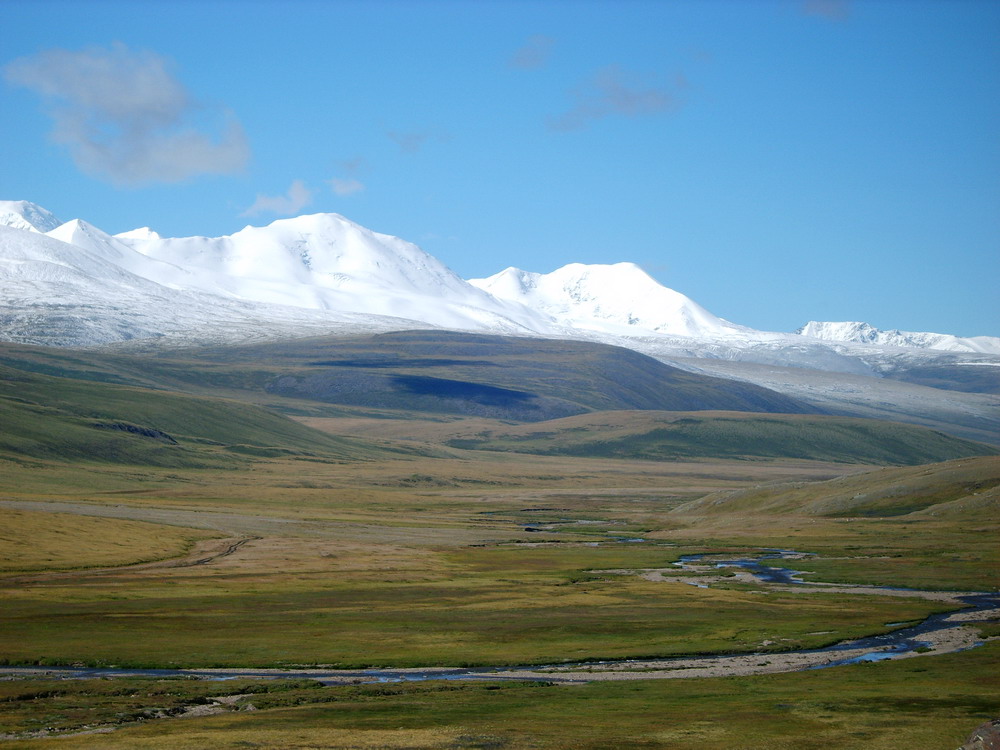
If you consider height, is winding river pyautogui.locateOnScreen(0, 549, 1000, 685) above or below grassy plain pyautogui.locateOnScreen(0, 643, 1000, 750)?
below

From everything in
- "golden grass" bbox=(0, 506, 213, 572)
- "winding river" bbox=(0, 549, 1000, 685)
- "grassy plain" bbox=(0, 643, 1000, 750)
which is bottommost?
"golden grass" bbox=(0, 506, 213, 572)

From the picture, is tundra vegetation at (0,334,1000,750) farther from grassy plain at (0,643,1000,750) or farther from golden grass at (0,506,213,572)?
golden grass at (0,506,213,572)

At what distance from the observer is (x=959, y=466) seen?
13700cm

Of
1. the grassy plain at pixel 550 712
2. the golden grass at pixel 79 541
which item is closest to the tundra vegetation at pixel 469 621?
the grassy plain at pixel 550 712

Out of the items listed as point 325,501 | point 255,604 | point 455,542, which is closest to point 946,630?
point 255,604

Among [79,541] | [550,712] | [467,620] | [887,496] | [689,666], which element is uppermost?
[550,712]

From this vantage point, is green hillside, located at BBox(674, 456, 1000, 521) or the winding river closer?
the winding river

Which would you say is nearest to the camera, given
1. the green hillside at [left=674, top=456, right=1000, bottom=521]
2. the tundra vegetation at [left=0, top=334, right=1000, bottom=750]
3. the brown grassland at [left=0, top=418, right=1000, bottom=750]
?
the brown grassland at [left=0, top=418, right=1000, bottom=750]

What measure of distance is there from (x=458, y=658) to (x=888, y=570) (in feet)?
159

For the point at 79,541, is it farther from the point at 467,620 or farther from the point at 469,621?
the point at 469,621

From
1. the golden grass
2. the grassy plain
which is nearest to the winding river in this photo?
the grassy plain

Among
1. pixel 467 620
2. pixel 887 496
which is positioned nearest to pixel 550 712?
pixel 467 620

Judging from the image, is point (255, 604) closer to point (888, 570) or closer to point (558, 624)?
point (558, 624)

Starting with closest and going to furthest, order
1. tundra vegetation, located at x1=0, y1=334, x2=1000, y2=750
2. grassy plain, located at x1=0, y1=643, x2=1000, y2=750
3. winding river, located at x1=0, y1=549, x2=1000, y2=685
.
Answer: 1. grassy plain, located at x1=0, y1=643, x2=1000, y2=750
2. tundra vegetation, located at x1=0, y1=334, x2=1000, y2=750
3. winding river, located at x1=0, y1=549, x2=1000, y2=685
